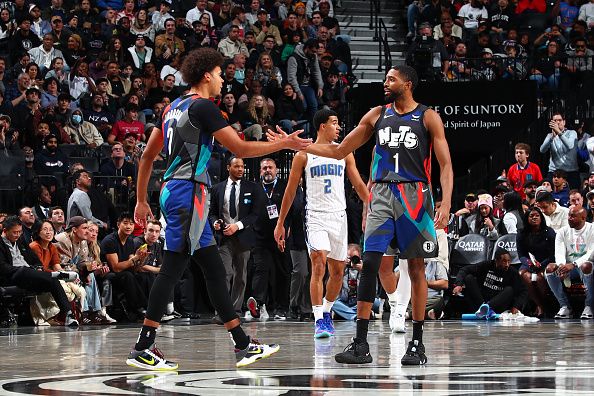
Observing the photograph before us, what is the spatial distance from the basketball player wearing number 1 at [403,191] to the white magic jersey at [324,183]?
315 centimetres

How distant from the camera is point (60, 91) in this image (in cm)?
1934

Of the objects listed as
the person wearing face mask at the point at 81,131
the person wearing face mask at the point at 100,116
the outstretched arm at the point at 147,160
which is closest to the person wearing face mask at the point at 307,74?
the person wearing face mask at the point at 100,116

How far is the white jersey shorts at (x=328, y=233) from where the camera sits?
444 inches

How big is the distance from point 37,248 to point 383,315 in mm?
4539

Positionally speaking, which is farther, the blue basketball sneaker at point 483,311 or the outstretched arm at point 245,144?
the blue basketball sneaker at point 483,311

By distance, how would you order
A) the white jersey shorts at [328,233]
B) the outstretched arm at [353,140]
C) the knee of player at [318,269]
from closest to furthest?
the outstretched arm at [353,140] < the knee of player at [318,269] < the white jersey shorts at [328,233]

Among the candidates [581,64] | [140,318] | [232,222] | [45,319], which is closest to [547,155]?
[581,64]

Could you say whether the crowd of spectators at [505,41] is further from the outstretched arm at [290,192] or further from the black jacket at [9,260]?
the outstretched arm at [290,192]

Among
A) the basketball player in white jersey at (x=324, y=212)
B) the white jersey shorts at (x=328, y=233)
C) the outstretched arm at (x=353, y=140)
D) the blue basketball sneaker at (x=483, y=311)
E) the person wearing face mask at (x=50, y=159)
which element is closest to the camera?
the outstretched arm at (x=353, y=140)

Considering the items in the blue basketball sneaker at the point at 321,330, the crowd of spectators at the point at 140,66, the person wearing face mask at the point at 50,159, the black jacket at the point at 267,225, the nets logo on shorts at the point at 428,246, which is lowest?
the blue basketball sneaker at the point at 321,330

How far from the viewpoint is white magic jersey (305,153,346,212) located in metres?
11.5

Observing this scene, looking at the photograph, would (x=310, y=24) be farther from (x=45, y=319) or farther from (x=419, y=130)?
(x=419, y=130)

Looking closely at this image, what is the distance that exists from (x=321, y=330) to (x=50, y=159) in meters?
Result: 7.52

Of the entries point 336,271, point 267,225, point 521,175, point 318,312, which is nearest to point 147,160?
point 318,312
